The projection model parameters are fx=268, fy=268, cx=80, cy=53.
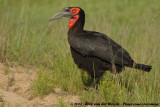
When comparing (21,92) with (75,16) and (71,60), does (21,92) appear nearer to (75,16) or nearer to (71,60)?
(71,60)

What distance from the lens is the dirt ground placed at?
4418 millimetres

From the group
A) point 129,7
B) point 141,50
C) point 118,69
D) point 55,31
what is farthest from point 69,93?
point 129,7

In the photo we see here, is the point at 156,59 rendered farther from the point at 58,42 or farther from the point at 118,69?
the point at 58,42

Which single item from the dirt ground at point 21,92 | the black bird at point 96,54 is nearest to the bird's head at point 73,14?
the black bird at point 96,54

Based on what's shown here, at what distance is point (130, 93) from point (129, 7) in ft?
31.5

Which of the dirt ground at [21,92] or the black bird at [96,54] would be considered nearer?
the dirt ground at [21,92]

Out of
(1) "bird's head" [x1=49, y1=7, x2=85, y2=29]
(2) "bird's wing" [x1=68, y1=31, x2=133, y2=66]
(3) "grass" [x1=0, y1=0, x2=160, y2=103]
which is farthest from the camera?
(1) "bird's head" [x1=49, y1=7, x2=85, y2=29]

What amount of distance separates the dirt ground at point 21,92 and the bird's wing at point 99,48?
855 millimetres

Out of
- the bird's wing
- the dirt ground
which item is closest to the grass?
the dirt ground

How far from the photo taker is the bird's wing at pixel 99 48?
478 cm

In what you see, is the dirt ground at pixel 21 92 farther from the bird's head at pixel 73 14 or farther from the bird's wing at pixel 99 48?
the bird's head at pixel 73 14

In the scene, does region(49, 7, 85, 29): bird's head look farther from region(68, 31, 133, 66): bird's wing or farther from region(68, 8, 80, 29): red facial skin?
region(68, 31, 133, 66): bird's wing

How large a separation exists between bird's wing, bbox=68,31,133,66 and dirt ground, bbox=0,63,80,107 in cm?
85

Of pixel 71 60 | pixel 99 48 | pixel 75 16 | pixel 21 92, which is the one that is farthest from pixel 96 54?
pixel 21 92
